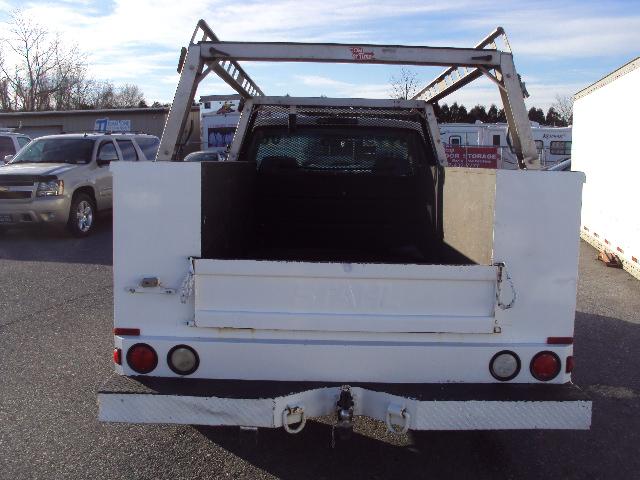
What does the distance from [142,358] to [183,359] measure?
0.21 m

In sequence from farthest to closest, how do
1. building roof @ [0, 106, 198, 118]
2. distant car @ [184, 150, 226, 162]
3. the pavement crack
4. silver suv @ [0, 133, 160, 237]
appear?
building roof @ [0, 106, 198, 118]
silver suv @ [0, 133, 160, 237]
distant car @ [184, 150, 226, 162]
the pavement crack

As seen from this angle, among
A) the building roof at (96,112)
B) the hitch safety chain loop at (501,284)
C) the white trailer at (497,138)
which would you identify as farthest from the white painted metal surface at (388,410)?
the building roof at (96,112)

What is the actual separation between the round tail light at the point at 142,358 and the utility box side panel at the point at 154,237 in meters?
0.09

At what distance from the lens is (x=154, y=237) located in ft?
10.9

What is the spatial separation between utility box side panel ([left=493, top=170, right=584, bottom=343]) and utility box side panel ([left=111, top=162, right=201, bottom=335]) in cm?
153

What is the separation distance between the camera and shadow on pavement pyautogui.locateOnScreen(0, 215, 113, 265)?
10.8 metres

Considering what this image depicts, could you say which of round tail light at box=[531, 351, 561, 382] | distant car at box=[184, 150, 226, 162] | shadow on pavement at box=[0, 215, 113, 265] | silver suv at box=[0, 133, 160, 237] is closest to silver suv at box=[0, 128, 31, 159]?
silver suv at box=[0, 133, 160, 237]

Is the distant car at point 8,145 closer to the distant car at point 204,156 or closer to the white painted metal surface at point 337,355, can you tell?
the distant car at point 204,156

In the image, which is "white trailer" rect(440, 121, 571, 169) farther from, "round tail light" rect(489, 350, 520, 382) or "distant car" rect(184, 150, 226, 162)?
"round tail light" rect(489, 350, 520, 382)

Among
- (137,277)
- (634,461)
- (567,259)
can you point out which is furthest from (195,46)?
(634,461)

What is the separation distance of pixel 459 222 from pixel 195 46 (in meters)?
1.88

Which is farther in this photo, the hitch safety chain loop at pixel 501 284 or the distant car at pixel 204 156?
the distant car at pixel 204 156

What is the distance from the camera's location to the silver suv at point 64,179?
12164 millimetres

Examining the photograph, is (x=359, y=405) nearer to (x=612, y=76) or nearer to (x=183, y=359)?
(x=183, y=359)
